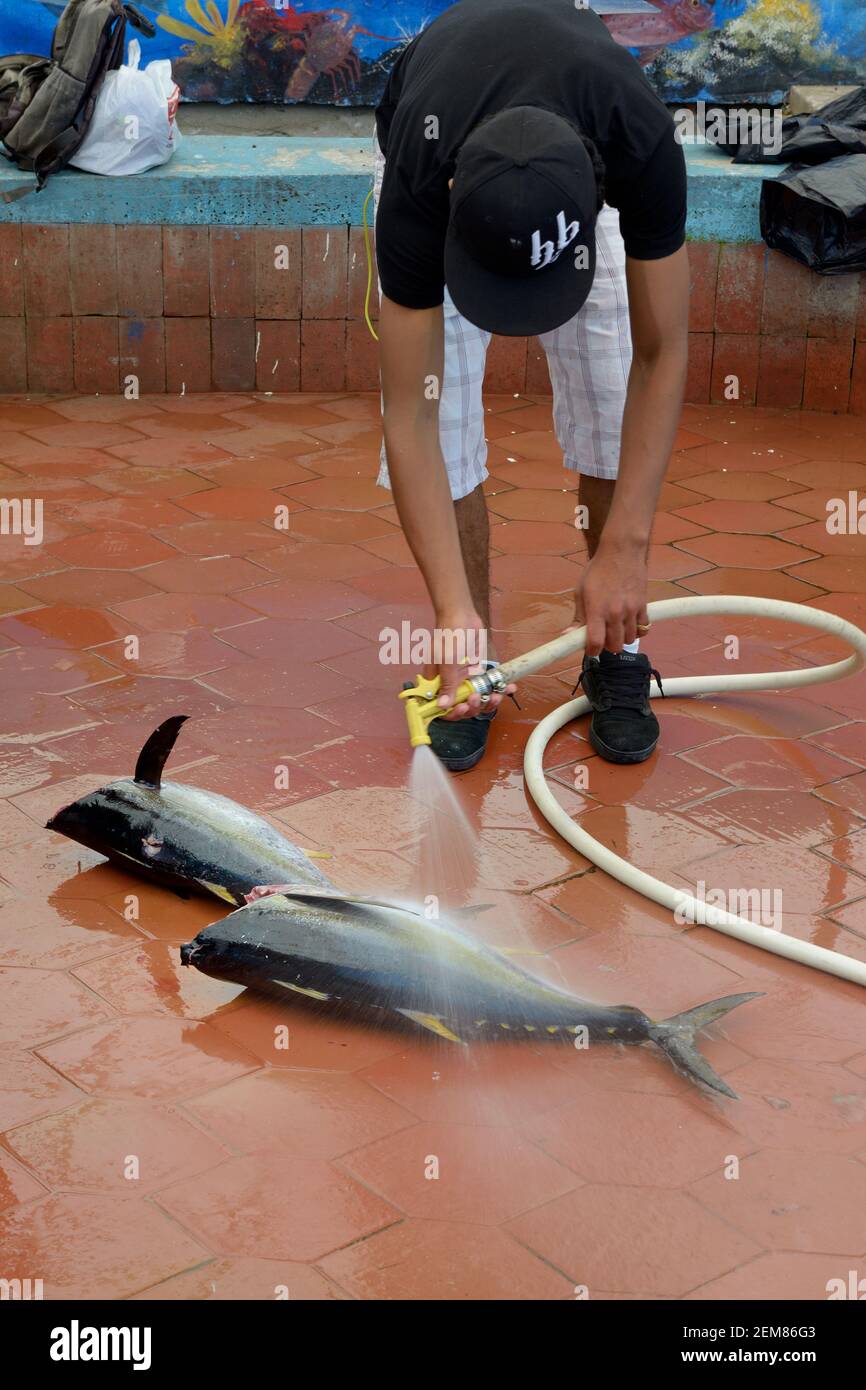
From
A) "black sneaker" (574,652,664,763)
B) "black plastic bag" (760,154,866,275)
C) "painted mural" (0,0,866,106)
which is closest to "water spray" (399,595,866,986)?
"black sneaker" (574,652,664,763)

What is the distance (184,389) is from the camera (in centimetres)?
691

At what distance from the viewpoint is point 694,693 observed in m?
4.50

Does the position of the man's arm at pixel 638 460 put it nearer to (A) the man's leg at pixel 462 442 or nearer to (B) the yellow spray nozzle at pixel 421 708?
(B) the yellow spray nozzle at pixel 421 708

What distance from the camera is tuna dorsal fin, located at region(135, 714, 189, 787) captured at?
3547mm

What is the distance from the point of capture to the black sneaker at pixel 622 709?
4.19 m

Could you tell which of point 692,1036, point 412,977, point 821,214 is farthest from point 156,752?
point 821,214

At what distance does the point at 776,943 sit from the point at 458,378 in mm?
1663

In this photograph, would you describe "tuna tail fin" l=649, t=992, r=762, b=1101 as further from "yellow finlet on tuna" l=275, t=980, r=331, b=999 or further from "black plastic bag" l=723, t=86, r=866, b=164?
"black plastic bag" l=723, t=86, r=866, b=164

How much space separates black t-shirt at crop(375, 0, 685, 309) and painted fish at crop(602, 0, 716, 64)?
5.46 m

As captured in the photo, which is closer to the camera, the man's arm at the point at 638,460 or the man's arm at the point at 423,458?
the man's arm at the point at 423,458

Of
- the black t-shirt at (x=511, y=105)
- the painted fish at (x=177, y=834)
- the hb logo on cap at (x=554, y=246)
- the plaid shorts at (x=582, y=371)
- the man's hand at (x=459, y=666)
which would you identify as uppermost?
the black t-shirt at (x=511, y=105)

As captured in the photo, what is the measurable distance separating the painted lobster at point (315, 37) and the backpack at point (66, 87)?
6.41ft

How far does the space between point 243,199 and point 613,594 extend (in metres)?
3.85

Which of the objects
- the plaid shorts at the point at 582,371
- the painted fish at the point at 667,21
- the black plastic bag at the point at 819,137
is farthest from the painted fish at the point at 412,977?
the painted fish at the point at 667,21
